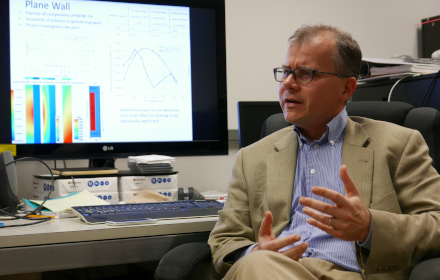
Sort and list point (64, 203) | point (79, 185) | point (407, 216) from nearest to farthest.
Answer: point (407, 216)
point (64, 203)
point (79, 185)

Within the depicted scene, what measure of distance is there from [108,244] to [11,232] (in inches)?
9.9

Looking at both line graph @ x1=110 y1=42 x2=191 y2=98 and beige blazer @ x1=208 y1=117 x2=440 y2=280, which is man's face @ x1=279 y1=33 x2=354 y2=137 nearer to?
beige blazer @ x1=208 y1=117 x2=440 y2=280

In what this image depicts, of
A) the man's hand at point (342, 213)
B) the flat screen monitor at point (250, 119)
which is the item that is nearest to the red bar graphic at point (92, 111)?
the flat screen monitor at point (250, 119)

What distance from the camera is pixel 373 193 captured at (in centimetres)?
118

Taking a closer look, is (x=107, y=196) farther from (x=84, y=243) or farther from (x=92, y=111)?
(x=84, y=243)

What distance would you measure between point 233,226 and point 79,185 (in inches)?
28.6

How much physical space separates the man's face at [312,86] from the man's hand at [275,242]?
0.35 m

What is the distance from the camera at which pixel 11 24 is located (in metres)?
1.71

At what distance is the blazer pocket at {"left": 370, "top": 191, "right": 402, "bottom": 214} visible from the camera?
115 centimetres

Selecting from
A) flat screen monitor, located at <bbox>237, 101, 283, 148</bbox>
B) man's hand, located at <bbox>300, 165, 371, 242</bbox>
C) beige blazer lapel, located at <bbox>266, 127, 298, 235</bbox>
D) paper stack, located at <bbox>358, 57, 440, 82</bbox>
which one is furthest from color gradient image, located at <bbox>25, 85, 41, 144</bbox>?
paper stack, located at <bbox>358, 57, 440, 82</bbox>

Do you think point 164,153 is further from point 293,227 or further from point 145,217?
point 293,227

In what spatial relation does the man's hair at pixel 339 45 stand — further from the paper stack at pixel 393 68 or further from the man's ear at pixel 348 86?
the paper stack at pixel 393 68

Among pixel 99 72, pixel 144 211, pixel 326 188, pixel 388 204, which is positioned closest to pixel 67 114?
pixel 99 72

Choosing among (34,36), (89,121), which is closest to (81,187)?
(89,121)
